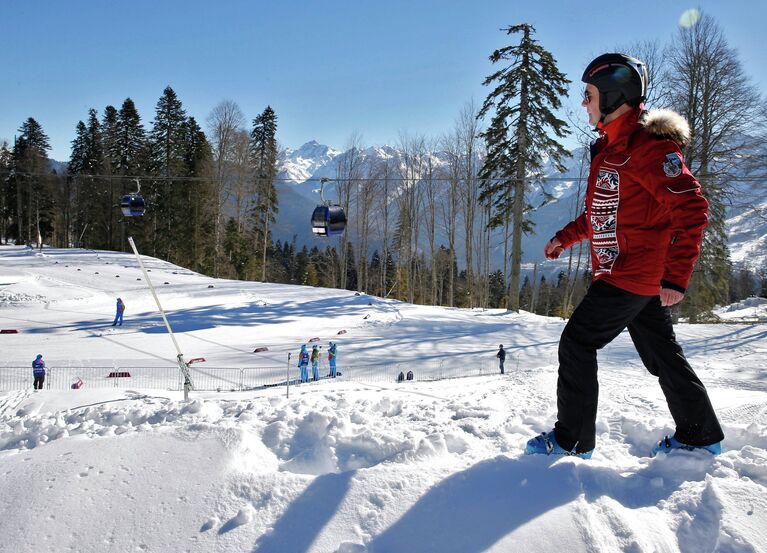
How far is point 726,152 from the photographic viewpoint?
1983cm

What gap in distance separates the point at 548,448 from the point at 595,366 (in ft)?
1.91

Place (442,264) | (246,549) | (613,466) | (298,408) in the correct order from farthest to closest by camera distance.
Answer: (442,264)
(298,408)
(613,466)
(246,549)

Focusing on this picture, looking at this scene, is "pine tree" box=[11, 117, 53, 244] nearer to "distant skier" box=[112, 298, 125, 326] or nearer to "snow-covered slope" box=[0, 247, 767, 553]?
"distant skier" box=[112, 298, 125, 326]

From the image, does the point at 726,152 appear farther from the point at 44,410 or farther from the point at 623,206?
the point at 44,410

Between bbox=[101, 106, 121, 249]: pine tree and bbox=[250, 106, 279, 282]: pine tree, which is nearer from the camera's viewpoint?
bbox=[250, 106, 279, 282]: pine tree

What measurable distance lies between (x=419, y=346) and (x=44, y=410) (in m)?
14.3

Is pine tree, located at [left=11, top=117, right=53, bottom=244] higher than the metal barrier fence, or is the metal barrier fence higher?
pine tree, located at [left=11, top=117, right=53, bottom=244]

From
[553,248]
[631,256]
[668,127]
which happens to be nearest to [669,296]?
[631,256]

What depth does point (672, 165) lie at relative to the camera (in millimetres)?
2508

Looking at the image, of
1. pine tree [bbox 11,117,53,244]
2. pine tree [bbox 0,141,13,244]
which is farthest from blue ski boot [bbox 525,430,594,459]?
pine tree [bbox 0,141,13,244]

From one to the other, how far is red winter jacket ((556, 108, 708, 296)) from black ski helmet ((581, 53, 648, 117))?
0.32 ft

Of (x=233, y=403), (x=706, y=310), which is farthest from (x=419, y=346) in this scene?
(x=706, y=310)

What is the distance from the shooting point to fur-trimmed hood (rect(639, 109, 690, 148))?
2633 mm

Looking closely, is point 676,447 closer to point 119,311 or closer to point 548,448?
point 548,448
